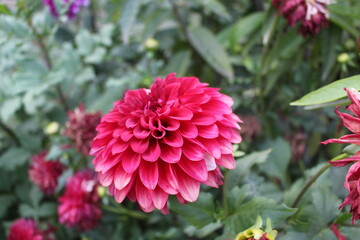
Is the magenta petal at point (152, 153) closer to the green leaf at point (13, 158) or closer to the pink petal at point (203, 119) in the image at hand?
the pink petal at point (203, 119)

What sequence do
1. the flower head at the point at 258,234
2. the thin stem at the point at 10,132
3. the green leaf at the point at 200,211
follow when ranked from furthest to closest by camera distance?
the thin stem at the point at 10,132
the green leaf at the point at 200,211
the flower head at the point at 258,234

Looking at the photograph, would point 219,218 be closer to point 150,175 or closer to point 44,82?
point 150,175

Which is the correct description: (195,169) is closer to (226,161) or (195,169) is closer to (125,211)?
(226,161)

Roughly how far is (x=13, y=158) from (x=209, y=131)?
2.29 ft

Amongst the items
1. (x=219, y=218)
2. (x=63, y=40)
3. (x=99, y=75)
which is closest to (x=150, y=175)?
(x=219, y=218)

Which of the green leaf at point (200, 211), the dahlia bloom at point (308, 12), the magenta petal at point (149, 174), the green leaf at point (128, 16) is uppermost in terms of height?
the green leaf at point (128, 16)

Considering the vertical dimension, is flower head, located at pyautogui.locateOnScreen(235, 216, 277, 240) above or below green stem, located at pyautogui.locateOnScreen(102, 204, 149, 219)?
above

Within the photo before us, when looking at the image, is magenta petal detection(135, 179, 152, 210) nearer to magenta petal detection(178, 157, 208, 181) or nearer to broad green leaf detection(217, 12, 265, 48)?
magenta petal detection(178, 157, 208, 181)

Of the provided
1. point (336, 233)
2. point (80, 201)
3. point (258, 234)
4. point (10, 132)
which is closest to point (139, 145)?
point (258, 234)

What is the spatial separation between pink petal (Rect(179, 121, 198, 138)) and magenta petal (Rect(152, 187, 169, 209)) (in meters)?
0.07

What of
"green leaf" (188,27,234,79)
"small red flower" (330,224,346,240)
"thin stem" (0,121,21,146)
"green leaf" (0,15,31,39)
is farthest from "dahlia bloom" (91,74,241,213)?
"thin stem" (0,121,21,146)

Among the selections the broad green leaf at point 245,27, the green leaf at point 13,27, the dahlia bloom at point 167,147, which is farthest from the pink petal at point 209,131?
the green leaf at point 13,27

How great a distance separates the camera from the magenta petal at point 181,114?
1.34 feet

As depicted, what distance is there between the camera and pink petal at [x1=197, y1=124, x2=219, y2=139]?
1.30 feet
